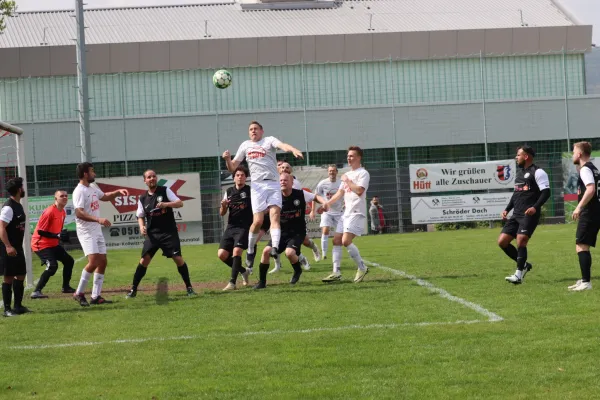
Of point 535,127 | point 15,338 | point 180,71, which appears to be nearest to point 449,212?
point 535,127

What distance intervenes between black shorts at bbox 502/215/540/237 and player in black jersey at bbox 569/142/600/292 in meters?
0.84

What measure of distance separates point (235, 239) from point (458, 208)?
20.1m

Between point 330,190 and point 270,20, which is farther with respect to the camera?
point 270,20

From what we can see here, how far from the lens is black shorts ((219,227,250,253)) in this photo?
14.6 metres

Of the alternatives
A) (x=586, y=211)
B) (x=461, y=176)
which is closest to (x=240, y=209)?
(x=586, y=211)

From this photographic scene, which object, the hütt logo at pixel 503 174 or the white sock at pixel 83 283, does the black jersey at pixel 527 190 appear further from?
the hütt logo at pixel 503 174

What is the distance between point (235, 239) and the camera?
14.7m

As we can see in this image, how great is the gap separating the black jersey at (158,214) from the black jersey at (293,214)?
6.73 ft

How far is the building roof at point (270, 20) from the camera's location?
42.3 metres

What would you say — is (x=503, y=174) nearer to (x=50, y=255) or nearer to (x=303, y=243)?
(x=303, y=243)

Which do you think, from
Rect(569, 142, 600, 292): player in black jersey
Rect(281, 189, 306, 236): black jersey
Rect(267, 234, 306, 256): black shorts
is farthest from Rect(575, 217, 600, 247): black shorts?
Rect(281, 189, 306, 236): black jersey

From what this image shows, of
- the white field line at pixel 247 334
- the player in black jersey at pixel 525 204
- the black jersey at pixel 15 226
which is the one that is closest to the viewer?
the white field line at pixel 247 334

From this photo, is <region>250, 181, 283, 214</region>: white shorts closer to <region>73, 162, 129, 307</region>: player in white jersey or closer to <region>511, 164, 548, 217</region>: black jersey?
<region>73, 162, 129, 307</region>: player in white jersey

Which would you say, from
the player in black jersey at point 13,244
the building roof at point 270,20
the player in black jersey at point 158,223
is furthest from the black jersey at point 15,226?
the building roof at point 270,20
